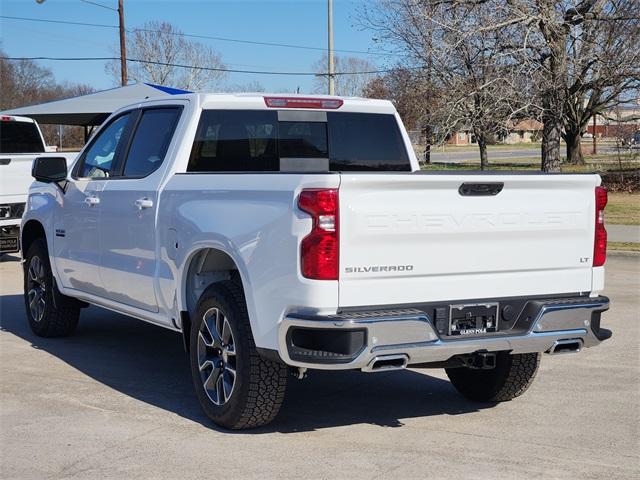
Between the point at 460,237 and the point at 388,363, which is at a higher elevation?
the point at 460,237

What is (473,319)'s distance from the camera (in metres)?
5.33

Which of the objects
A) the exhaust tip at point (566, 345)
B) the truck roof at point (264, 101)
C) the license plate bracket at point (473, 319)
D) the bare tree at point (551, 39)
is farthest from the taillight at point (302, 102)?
the bare tree at point (551, 39)

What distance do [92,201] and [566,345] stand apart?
150 inches

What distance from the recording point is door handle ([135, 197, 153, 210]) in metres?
6.50

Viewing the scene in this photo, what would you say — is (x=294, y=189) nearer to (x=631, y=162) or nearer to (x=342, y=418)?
(x=342, y=418)

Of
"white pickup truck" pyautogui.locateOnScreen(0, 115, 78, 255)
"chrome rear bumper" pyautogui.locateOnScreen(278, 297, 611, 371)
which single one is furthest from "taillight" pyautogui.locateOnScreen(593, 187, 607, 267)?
"white pickup truck" pyautogui.locateOnScreen(0, 115, 78, 255)

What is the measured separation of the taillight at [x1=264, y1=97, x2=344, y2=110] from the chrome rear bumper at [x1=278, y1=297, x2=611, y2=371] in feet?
8.39

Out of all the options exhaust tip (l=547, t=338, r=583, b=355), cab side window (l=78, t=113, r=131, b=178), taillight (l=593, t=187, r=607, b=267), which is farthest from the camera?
cab side window (l=78, t=113, r=131, b=178)

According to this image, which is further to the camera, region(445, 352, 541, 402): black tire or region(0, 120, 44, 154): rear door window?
region(0, 120, 44, 154): rear door window

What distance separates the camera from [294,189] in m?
5.01

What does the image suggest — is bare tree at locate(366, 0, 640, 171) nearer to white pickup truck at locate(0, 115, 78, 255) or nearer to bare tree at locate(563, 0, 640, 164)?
bare tree at locate(563, 0, 640, 164)

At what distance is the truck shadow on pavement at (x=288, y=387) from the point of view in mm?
6164

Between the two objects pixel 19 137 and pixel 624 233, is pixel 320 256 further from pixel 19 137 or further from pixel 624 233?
pixel 624 233

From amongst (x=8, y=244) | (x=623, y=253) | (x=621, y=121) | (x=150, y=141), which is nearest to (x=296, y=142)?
(x=150, y=141)
